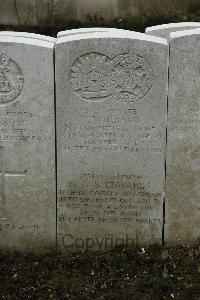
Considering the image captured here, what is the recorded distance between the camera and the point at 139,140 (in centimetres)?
553

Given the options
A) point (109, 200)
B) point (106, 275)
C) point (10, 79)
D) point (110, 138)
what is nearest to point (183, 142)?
point (110, 138)

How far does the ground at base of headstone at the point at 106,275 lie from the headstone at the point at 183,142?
250 mm

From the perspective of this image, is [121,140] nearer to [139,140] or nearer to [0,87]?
[139,140]

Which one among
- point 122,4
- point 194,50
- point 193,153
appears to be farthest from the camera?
point 122,4

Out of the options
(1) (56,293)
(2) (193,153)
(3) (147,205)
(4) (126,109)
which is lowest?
(1) (56,293)

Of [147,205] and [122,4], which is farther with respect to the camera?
[122,4]

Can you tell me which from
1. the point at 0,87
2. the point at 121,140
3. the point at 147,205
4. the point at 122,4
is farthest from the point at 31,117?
the point at 122,4

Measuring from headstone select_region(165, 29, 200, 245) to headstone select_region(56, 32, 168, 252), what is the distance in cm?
9

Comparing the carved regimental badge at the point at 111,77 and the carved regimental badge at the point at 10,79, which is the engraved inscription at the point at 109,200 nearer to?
the carved regimental badge at the point at 111,77

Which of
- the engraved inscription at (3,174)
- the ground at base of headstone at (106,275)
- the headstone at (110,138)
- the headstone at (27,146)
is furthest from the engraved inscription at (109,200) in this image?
the engraved inscription at (3,174)

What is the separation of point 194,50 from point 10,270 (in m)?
2.63

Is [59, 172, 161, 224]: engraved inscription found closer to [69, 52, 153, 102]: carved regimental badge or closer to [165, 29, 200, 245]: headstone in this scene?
[165, 29, 200, 245]: headstone

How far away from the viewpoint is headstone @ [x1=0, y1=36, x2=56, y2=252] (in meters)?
5.27

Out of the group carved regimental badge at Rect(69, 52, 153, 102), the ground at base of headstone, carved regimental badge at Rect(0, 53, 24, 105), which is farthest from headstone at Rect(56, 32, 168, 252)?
carved regimental badge at Rect(0, 53, 24, 105)
